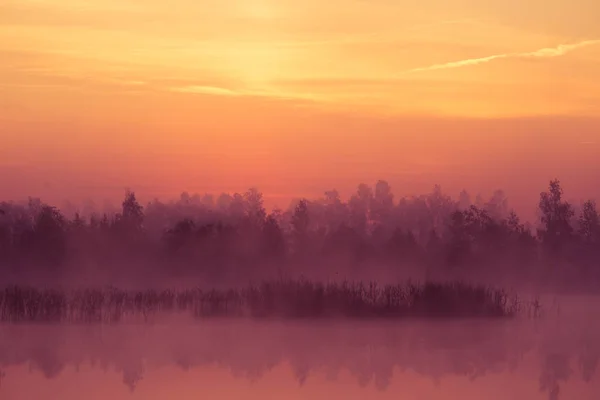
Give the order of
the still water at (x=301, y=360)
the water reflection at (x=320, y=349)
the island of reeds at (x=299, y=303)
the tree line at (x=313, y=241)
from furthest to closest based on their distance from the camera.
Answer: the tree line at (x=313, y=241) → the island of reeds at (x=299, y=303) → the water reflection at (x=320, y=349) → the still water at (x=301, y=360)

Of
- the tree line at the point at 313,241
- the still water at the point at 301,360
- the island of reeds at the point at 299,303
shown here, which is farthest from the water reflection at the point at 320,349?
the tree line at the point at 313,241

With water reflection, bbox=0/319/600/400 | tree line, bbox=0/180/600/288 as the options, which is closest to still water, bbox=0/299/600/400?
water reflection, bbox=0/319/600/400

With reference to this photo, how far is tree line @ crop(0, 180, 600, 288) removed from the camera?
25.6 m

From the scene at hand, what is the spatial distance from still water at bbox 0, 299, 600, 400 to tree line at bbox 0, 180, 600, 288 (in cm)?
879

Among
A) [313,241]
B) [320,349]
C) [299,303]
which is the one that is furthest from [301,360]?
[313,241]

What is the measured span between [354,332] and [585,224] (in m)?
18.8

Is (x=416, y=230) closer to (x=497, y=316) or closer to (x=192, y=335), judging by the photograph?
(x=497, y=316)

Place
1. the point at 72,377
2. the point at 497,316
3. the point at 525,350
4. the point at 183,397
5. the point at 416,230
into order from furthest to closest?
the point at 416,230, the point at 497,316, the point at 525,350, the point at 72,377, the point at 183,397

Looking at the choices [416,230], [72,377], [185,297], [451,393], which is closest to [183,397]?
[72,377]

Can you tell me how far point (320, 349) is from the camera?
14.4 meters

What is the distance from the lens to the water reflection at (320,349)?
41.7ft

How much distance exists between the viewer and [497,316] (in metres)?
17.7

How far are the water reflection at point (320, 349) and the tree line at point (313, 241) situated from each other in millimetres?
8800

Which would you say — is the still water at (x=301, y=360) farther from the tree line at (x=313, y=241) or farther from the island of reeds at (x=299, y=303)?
the tree line at (x=313, y=241)
